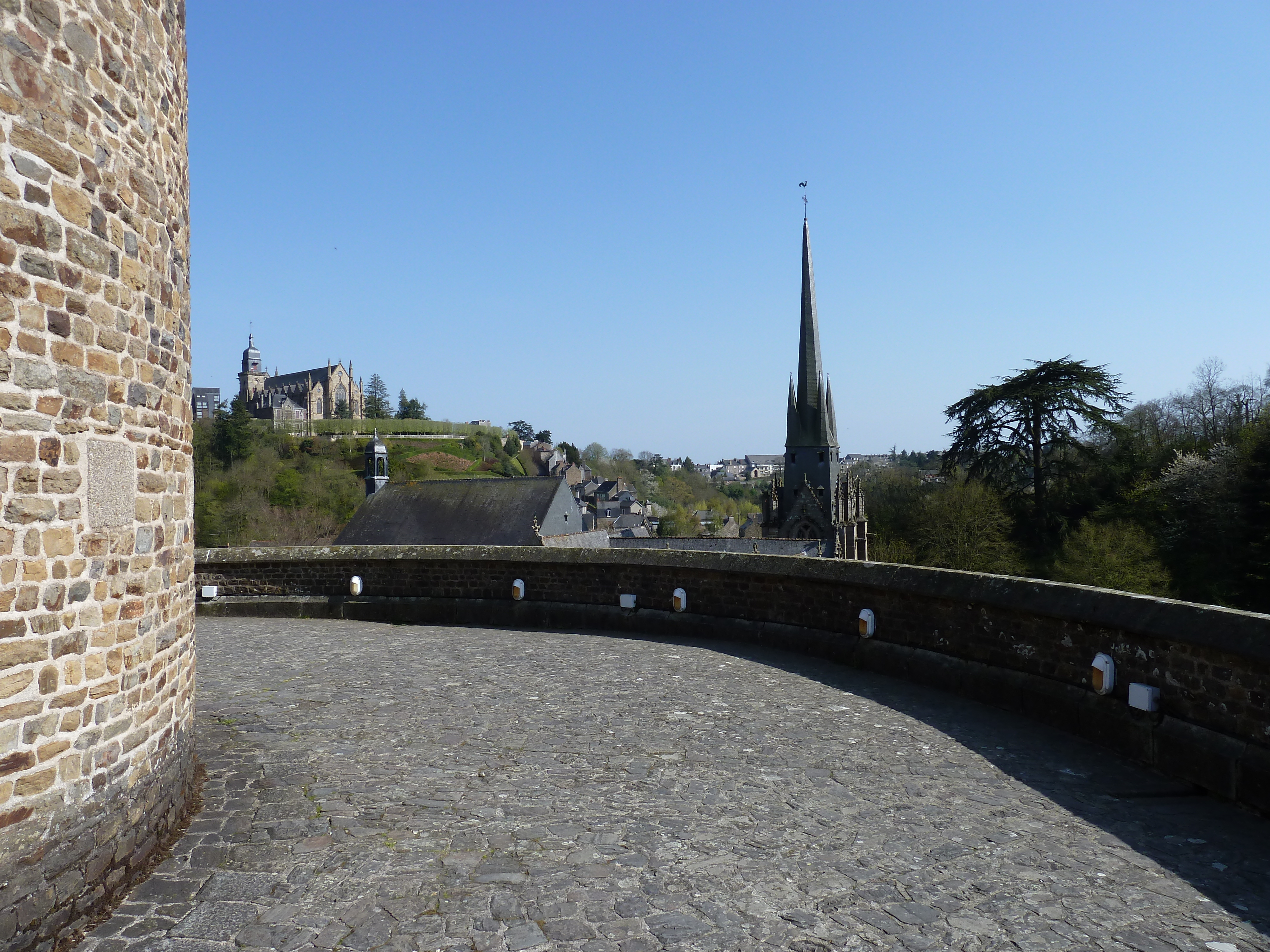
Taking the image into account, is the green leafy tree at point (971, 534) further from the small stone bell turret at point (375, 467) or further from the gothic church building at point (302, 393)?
the gothic church building at point (302, 393)

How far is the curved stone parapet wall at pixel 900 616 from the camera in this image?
17.9 ft

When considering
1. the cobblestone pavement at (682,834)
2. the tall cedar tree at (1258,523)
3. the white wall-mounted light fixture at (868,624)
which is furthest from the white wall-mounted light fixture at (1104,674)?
the tall cedar tree at (1258,523)

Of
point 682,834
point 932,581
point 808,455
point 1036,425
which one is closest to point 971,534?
point 1036,425

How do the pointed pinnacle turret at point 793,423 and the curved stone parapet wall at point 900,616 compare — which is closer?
the curved stone parapet wall at point 900,616

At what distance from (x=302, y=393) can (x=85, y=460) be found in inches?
5544

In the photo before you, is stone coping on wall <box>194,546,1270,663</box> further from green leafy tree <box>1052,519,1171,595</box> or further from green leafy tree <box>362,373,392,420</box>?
green leafy tree <box>362,373,392,420</box>

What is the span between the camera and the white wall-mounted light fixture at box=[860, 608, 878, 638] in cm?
917

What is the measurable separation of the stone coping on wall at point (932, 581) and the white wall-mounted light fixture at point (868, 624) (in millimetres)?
300

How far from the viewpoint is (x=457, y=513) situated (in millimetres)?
40062

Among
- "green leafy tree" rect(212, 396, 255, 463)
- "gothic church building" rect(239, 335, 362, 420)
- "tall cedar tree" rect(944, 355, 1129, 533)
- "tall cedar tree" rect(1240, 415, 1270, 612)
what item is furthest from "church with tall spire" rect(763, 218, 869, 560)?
"gothic church building" rect(239, 335, 362, 420)

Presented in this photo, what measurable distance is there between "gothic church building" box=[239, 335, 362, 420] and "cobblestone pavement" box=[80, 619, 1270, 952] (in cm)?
12596

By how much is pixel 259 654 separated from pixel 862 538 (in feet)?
150

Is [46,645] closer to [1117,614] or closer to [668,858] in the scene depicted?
[668,858]

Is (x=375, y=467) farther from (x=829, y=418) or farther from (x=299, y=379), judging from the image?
(x=299, y=379)
